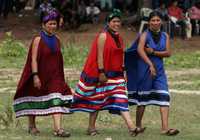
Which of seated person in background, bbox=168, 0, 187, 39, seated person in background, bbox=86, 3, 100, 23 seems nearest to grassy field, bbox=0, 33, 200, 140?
seated person in background, bbox=168, 0, 187, 39

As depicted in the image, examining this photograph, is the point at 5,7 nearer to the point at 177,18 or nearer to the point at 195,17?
the point at 177,18

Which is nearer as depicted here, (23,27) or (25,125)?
(25,125)

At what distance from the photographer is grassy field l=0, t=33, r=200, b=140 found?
30.9 feet

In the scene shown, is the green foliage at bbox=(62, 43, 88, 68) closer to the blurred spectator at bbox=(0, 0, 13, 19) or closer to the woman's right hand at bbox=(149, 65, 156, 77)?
the blurred spectator at bbox=(0, 0, 13, 19)

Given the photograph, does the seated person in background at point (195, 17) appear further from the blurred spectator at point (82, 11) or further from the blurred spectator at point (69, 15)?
the blurred spectator at point (69, 15)

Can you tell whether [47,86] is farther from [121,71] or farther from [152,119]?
[152,119]

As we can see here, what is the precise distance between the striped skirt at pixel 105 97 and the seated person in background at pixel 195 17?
55.2 ft

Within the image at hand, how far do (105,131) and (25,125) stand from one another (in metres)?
1.45

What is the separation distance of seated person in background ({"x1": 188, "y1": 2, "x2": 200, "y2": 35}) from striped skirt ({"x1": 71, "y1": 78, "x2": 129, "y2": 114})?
16820 millimetres

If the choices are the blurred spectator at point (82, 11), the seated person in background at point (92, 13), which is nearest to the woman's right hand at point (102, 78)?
the blurred spectator at point (82, 11)

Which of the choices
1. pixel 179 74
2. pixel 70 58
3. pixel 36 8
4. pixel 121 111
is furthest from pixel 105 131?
pixel 36 8

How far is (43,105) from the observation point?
9.27m

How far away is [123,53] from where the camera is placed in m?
9.40

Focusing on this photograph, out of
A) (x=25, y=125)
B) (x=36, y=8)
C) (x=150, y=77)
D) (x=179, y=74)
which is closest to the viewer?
(x=150, y=77)
